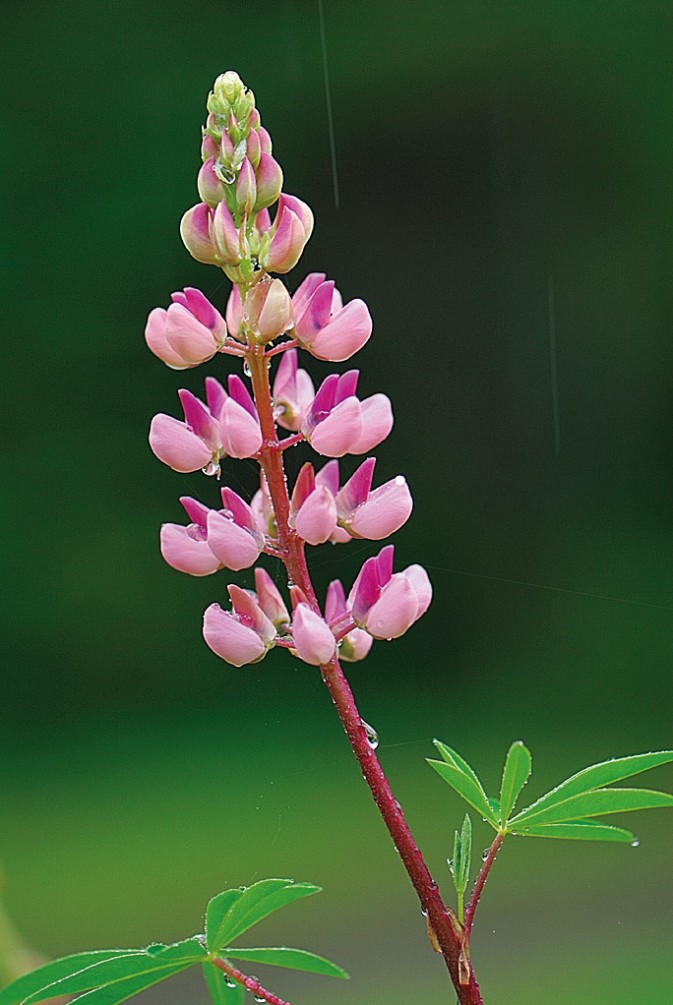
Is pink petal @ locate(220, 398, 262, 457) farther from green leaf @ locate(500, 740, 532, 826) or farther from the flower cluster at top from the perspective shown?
green leaf @ locate(500, 740, 532, 826)

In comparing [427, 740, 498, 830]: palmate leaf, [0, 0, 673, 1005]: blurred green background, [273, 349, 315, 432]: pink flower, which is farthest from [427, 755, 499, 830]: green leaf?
[0, 0, 673, 1005]: blurred green background

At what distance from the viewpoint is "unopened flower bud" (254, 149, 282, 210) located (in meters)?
0.27

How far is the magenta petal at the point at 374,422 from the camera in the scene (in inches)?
11.2

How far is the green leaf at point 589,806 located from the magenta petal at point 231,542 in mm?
95

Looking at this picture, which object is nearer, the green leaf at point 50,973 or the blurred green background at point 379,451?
the green leaf at point 50,973

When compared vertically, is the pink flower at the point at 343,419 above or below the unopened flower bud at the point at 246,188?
below

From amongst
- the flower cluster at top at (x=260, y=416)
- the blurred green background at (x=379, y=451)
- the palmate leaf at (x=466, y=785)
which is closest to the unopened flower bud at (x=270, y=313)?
the flower cluster at top at (x=260, y=416)

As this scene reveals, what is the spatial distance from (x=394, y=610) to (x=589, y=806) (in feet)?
0.22

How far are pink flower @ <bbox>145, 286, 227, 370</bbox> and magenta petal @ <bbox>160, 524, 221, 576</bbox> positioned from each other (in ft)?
0.14

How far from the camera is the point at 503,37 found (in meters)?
1.81

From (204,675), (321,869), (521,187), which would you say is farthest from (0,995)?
(204,675)

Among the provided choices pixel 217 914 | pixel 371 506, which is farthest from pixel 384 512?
pixel 217 914

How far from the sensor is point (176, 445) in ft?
0.91

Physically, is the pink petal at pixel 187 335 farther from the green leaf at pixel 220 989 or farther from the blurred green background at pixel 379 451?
the blurred green background at pixel 379 451
